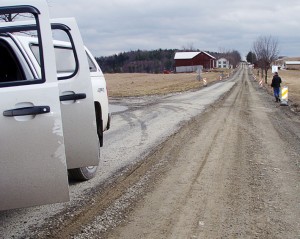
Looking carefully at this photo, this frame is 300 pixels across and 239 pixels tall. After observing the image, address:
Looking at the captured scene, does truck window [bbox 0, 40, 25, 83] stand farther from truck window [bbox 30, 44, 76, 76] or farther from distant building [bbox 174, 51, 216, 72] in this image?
distant building [bbox 174, 51, 216, 72]

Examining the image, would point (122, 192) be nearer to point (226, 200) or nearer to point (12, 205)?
point (226, 200)

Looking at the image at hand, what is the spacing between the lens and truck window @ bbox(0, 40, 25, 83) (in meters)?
4.30

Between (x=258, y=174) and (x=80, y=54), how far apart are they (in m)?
3.31

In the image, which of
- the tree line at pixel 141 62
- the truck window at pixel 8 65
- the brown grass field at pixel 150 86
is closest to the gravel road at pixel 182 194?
the truck window at pixel 8 65

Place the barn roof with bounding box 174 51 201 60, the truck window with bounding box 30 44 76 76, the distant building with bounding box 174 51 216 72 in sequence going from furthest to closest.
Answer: the barn roof with bounding box 174 51 201 60, the distant building with bounding box 174 51 216 72, the truck window with bounding box 30 44 76 76

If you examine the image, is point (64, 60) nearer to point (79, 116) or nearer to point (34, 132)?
point (79, 116)

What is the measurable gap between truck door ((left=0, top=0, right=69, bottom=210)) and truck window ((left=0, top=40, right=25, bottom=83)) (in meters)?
1.13

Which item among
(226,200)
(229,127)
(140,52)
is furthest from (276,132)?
(140,52)

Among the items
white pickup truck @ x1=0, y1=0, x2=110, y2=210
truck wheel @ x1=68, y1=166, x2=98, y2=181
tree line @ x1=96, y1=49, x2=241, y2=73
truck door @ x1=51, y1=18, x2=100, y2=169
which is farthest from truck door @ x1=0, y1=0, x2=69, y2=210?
tree line @ x1=96, y1=49, x2=241, y2=73

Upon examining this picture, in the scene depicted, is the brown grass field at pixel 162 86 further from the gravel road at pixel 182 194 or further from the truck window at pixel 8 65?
the truck window at pixel 8 65

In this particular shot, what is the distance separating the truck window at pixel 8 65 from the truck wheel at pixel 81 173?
1.78 m

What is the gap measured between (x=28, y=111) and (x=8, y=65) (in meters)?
1.45

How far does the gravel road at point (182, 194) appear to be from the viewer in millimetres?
4129

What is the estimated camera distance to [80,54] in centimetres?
454
